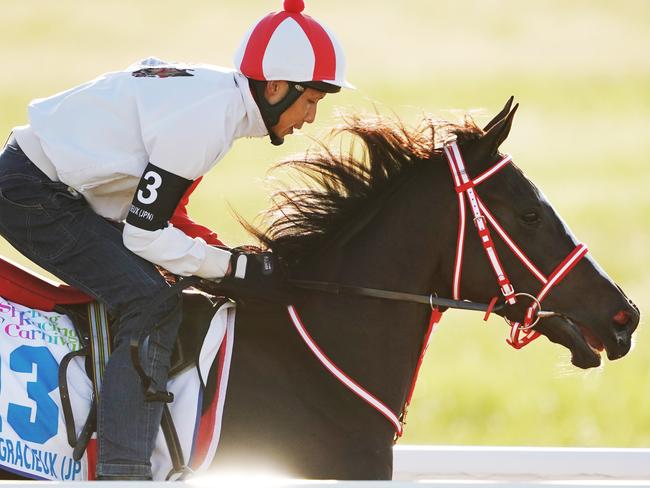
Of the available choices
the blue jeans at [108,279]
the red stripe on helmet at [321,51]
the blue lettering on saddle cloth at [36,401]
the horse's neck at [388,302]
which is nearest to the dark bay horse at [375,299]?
the horse's neck at [388,302]

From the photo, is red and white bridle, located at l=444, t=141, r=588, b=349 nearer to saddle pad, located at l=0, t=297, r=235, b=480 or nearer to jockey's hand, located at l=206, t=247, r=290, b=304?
jockey's hand, located at l=206, t=247, r=290, b=304

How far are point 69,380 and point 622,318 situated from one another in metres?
2.13

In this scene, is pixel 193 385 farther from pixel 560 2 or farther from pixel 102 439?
pixel 560 2

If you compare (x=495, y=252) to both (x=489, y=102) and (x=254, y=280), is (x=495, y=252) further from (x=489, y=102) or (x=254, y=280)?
(x=489, y=102)

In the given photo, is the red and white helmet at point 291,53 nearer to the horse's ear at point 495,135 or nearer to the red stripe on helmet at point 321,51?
the red stripe on helmet at point 321,51

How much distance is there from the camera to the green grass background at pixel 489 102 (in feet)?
37.0

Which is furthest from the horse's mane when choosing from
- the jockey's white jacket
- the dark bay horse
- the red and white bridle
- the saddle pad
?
the saddle pad

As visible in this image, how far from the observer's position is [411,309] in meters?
4.86

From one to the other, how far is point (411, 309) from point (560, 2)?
33.3 m

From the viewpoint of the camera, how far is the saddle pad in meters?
4.44

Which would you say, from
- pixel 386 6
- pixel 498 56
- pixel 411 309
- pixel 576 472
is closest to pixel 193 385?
pixel 411 309

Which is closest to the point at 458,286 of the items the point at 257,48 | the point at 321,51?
the point at 321,51

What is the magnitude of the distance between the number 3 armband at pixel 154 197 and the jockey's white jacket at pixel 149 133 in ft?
0.09

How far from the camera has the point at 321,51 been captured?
467cm
